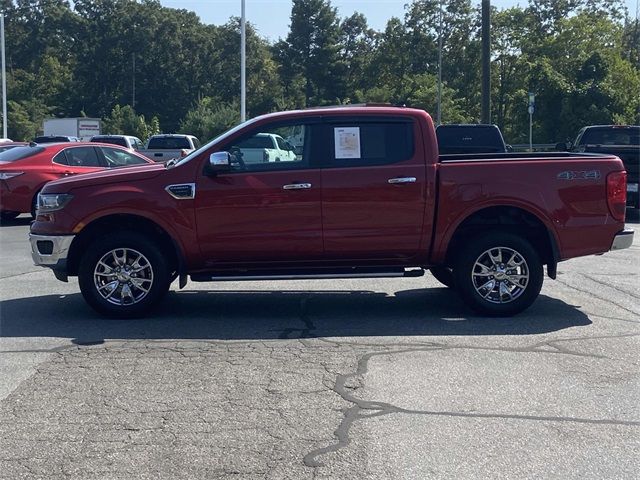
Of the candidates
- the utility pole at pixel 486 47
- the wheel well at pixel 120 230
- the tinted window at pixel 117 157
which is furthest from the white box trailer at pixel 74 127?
the wheel well at pixel 120 230

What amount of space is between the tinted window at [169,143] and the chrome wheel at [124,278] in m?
21.3

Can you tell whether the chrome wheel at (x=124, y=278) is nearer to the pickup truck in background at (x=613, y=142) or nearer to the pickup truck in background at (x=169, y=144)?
the pickup truck in background at (x=613, y=142)

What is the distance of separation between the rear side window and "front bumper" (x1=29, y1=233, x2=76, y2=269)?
274 centimetres

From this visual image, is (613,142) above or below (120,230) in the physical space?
above

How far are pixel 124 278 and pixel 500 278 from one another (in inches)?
146

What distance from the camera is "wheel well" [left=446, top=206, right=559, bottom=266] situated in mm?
8625

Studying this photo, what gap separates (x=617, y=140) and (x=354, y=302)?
42.7 feet

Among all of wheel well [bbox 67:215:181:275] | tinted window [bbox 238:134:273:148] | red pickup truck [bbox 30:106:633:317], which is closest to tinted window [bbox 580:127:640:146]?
red pickup truck [bbox 30:106:633:317]

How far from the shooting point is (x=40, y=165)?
17297mm

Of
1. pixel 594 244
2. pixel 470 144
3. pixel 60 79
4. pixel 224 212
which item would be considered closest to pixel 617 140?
pixel 470 144

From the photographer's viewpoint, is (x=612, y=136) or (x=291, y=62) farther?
(x=291, y=62)

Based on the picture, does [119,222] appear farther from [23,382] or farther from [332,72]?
[332,72]

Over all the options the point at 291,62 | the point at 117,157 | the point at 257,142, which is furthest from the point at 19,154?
the point at 291,62

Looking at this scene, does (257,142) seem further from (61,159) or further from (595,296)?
(61,159)
